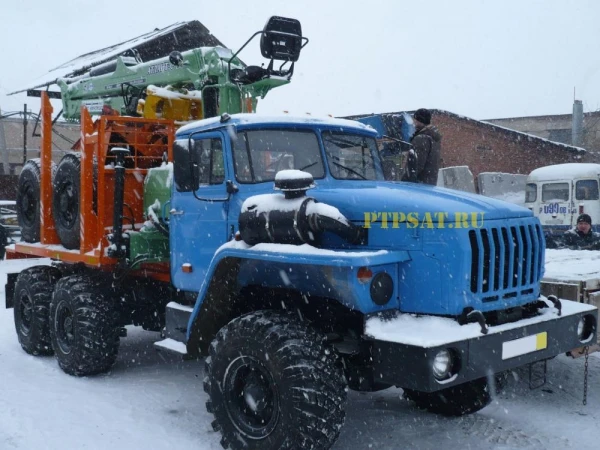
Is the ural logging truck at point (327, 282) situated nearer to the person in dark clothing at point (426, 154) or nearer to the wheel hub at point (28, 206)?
the person in dark clothing at point (426, 154)

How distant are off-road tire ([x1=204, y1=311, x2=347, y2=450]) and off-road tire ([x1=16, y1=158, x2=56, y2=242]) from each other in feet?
13.1

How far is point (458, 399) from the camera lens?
520 centimetres

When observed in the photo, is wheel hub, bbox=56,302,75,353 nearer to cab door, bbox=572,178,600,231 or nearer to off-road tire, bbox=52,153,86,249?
off-road tire, bbox=52,153,86,249

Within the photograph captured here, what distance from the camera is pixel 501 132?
2502 centimetres

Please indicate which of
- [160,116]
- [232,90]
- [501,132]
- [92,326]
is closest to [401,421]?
[92,326]

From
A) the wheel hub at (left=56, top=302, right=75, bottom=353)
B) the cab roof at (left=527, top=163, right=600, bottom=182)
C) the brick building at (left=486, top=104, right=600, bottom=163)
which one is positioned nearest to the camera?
the wheel hub at (left=56, top=302, right=75, bottom=353)

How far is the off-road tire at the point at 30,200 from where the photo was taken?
7.43 meters

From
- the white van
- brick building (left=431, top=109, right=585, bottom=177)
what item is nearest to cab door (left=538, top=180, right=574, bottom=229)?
the white van

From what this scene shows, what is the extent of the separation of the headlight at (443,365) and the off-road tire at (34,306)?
16.5 feet

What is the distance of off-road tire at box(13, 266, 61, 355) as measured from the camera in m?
7.29

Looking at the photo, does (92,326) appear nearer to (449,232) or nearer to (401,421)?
(401,421)

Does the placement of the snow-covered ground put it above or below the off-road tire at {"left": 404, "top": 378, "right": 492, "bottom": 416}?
below

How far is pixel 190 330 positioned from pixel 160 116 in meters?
3.09

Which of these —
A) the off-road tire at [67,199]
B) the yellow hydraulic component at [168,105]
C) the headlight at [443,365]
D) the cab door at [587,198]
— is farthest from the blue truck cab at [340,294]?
the cab door at [587,198]
